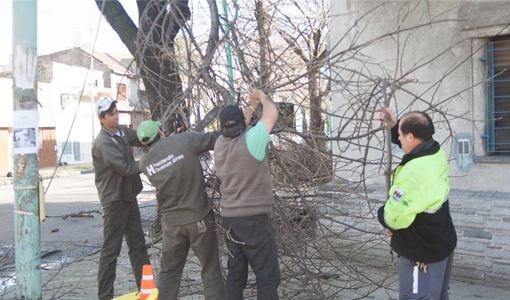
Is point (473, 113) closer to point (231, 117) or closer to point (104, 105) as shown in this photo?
point (231, 117)

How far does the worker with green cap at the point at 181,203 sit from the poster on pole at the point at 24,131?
837 mm

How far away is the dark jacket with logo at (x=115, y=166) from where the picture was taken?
524 cm

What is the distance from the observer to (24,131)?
422 cm

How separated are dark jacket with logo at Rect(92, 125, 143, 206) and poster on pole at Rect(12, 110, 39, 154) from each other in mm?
1068

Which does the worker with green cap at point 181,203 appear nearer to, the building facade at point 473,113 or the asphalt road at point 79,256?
the asphalt road at point 79,256

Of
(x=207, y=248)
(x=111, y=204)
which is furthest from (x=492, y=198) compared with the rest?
(x=111, y=204)

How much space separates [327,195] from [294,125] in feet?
2.41

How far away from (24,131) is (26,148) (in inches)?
5.1

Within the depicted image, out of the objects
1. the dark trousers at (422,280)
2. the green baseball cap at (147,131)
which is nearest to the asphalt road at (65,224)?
the green baseball cap at (147,131)

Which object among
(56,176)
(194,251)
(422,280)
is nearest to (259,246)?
(194,251)

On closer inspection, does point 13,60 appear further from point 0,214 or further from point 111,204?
point 0,214

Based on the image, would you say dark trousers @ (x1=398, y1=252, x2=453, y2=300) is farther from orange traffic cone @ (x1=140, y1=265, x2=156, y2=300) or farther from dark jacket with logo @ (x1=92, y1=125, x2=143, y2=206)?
dark jacket with logo @ (x1=92, y1=125, x2=143, y2=206)

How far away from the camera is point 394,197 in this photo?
3.47 m

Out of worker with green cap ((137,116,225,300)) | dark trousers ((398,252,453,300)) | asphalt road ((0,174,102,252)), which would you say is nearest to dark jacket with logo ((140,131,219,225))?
worker with green cap ((137,116,225,300))
